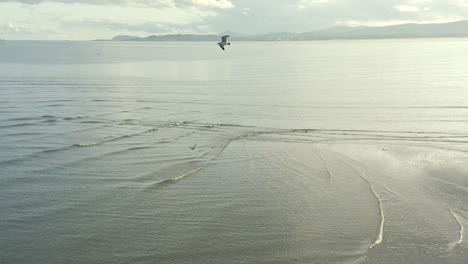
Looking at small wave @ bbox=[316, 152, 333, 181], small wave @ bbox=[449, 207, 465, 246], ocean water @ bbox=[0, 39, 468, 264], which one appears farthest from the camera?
small wave @ bbox=[316, 152, 333, 181]

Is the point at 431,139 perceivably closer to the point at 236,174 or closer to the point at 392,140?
the point at 392,140

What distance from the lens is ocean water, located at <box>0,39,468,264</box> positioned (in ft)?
32.5

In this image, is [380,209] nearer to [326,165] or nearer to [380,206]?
[380,206]

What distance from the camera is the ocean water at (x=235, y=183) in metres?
9.91

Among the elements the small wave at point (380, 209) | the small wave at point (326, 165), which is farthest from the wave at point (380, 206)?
the small wave at point (326, 165)

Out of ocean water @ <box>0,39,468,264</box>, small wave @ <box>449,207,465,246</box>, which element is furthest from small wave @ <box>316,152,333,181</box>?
small wave @ <box>449,207,465,246</box>

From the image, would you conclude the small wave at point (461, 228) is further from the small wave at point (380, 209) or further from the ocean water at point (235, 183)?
the small wave at point (380, 209)

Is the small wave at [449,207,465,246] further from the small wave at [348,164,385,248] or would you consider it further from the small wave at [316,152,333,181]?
the small wave at [316,152,333,181]

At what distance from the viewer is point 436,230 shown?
35.0 feet

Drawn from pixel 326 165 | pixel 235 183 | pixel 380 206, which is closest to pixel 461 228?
pixel 380 206

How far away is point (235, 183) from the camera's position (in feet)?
46.9

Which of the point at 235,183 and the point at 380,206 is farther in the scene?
the point at 235,183

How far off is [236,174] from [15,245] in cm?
723

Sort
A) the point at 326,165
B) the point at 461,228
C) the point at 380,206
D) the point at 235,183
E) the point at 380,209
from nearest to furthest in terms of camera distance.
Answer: the point at 461,228 < the point at 380,209 < the point at 380,206 < the point at 235,183 < the point at 326,165
